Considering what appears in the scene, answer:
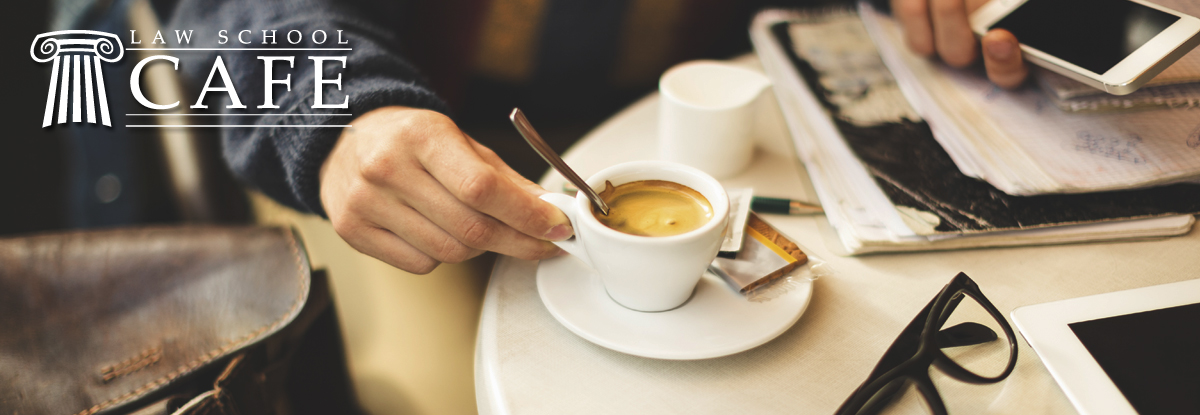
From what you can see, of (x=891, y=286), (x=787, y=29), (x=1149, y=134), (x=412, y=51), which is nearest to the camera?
(x=891, y=286)

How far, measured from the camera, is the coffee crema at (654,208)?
0.54 metres

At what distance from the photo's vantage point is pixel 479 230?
0.58 metres

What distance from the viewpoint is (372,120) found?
0.66 metres

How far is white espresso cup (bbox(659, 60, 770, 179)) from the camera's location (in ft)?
2.35

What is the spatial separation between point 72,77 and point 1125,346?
1261mm

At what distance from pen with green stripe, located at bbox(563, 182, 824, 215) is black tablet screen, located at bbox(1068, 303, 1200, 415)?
27 centimetres

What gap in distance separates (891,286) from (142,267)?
85 cm

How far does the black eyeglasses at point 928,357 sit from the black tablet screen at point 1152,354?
0.22ft

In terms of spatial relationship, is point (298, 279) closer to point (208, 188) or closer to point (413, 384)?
point (413, 384)

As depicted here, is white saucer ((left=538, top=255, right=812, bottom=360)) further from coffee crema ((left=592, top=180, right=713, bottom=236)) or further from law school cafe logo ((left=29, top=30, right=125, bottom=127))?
law school cafe logo ((left=29, top=30, right=125, bottom=127))

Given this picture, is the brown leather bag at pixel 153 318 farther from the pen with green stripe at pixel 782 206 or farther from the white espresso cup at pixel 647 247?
the pen with green stripe at pixel 782 206

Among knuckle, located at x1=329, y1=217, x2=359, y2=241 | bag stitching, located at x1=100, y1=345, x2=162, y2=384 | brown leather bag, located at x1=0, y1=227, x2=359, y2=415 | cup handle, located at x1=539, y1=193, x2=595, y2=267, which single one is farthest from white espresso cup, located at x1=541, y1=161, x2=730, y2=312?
bag stitching, located at x1=100, y1=345, x2=162, y2=384

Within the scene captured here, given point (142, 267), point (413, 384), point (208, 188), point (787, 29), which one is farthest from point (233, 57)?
point (787, 29)

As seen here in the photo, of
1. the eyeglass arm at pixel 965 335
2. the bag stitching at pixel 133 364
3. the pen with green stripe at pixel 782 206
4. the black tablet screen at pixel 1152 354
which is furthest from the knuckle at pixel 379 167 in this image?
the black tablet screen at pixel 1152 354
